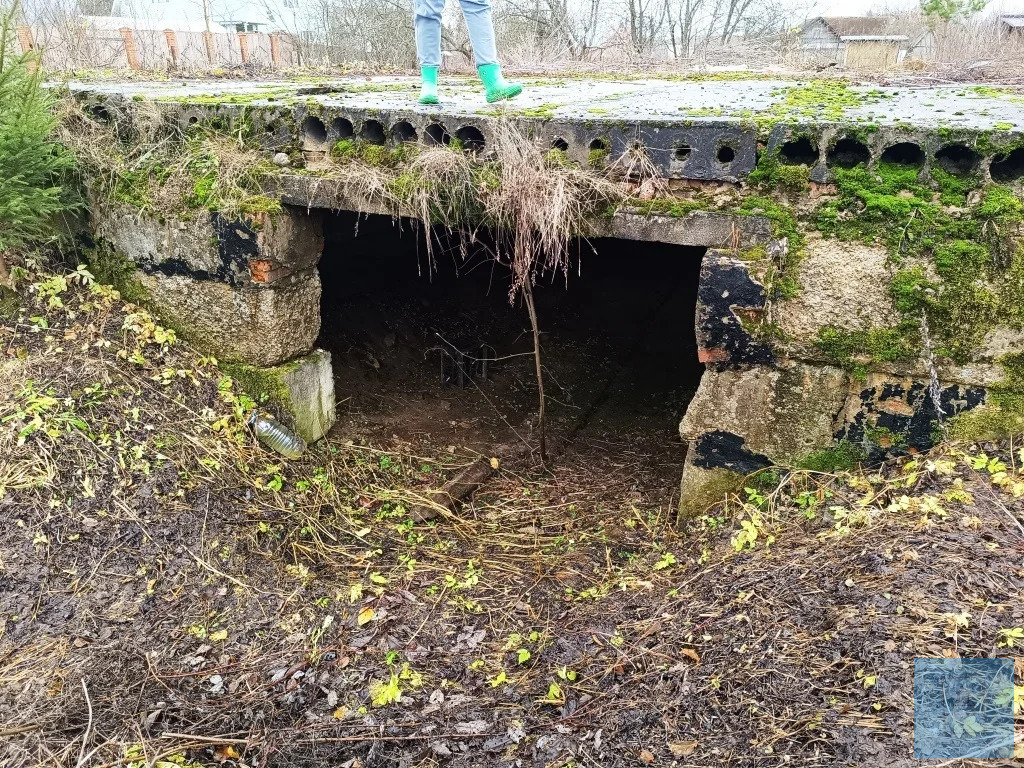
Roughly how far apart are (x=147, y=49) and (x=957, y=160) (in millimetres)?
14357

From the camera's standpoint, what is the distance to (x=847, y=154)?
11.1 feet

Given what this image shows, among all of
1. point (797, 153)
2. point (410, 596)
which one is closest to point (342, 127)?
point (797, 153)

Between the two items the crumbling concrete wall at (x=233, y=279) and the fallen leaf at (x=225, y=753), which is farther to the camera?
the crumbling concrete wall at (x=233, y=279)

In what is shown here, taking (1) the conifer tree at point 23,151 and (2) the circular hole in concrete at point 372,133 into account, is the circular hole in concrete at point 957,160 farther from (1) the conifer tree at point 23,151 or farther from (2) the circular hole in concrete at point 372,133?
(1) the conifer tree at point 23,151

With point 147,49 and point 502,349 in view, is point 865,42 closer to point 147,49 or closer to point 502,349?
point 502,349

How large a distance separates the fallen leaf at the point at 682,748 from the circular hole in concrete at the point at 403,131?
3370 mm

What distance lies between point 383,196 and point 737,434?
2.45 metres

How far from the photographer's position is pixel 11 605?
138 inches

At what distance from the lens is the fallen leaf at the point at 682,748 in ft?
8.56

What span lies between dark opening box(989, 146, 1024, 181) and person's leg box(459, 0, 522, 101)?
277 cm

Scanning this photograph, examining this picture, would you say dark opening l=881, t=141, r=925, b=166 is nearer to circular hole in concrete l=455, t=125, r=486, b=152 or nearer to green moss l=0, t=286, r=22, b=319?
circular hole in concrete l=455, t=125, r=486, b=152

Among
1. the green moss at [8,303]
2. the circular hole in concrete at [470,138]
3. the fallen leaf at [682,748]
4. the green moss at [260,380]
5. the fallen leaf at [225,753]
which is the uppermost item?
the circular hole in concrete at [470,138]

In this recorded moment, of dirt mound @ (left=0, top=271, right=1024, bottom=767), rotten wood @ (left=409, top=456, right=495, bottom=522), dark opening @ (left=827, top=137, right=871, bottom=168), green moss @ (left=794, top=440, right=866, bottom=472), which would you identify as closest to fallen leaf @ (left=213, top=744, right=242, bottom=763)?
dirt mound @ (left=0, top=271, right=1024, bottom=767)

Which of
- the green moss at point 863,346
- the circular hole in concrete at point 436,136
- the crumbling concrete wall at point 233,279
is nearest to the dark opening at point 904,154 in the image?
the green moss at point 863,346
